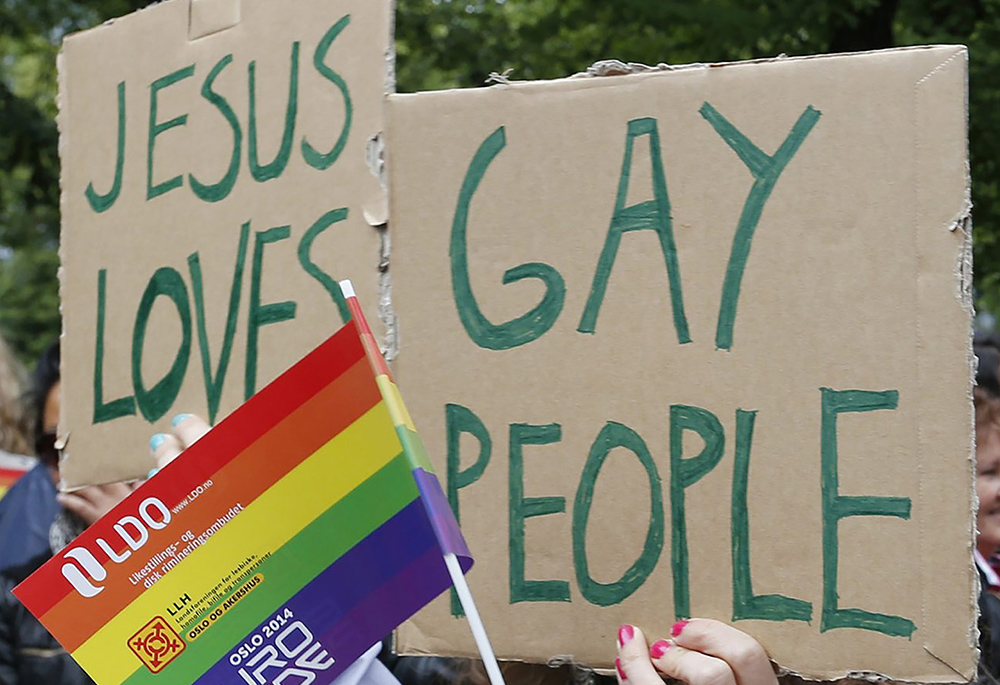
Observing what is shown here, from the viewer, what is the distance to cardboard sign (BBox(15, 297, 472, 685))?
1.33m

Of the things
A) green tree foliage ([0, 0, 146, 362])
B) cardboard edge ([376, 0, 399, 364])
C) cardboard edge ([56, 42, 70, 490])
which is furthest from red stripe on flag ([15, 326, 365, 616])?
green tree foliage ([0, 0, 146, 362])

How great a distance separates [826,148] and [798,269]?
0.13 m

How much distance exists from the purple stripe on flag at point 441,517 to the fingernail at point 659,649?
0.25m

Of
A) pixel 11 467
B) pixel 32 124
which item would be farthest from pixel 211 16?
pixel 32 124

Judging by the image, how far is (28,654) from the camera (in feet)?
8.91

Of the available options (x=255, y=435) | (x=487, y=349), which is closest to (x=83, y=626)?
(x=255, y=435)

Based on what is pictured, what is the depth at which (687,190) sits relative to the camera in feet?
4.59

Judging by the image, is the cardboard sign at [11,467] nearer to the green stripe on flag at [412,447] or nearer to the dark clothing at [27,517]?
the dark clothing at [27,517]

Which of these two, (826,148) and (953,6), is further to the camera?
(953,6)

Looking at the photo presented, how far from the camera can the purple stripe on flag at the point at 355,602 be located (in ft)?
4.35

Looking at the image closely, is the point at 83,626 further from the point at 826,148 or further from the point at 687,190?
the point at 826,148

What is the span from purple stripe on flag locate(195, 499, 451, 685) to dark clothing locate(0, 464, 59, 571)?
1648 mm

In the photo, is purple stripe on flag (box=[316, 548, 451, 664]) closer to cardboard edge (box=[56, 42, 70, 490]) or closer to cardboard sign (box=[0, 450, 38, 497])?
cardboard edge (box=[56, 42, 70, 490])

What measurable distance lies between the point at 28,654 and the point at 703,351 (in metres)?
1.92
